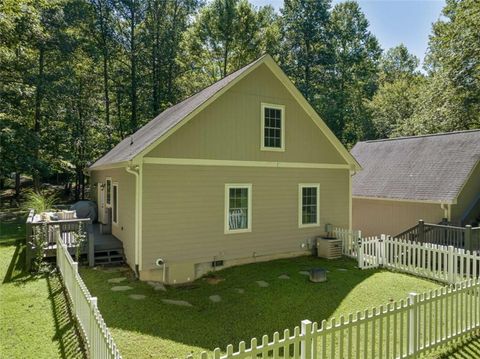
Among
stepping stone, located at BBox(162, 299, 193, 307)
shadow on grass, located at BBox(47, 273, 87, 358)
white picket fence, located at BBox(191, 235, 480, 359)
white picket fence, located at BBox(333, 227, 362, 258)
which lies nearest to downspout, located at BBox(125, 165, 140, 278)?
stepping stone, located at BBox(162, 299, 193, 307)

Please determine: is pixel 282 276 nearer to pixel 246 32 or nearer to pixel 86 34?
pixel 246 32

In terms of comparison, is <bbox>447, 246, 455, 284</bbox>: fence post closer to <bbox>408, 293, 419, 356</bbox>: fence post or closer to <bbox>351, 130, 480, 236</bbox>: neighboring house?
<bbox>408, 293, 419, 356</bbox>: fence post

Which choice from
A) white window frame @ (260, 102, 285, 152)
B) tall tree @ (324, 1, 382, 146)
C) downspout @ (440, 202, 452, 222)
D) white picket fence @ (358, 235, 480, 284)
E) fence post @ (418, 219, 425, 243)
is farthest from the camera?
tall tree @ (324, 1, 382, 146)

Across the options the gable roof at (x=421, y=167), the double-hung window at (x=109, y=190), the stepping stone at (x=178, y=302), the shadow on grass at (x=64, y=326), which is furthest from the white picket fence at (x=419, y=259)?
the double-hung window at (x=109, y=190)

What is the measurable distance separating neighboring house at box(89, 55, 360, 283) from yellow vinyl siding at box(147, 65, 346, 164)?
3 centimetres

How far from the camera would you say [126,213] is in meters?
10.7

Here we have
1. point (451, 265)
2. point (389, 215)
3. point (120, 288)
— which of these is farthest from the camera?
point (389, 215)

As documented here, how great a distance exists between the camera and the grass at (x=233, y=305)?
5996 millimetres

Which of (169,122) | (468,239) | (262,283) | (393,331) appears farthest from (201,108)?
(468,239)

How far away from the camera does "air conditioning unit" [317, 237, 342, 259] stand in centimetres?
1178

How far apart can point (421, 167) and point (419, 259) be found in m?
7.45

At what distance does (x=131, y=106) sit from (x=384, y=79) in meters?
32.5

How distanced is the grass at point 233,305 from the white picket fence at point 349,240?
1.21 metres

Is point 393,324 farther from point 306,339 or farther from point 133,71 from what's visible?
point 133,71
